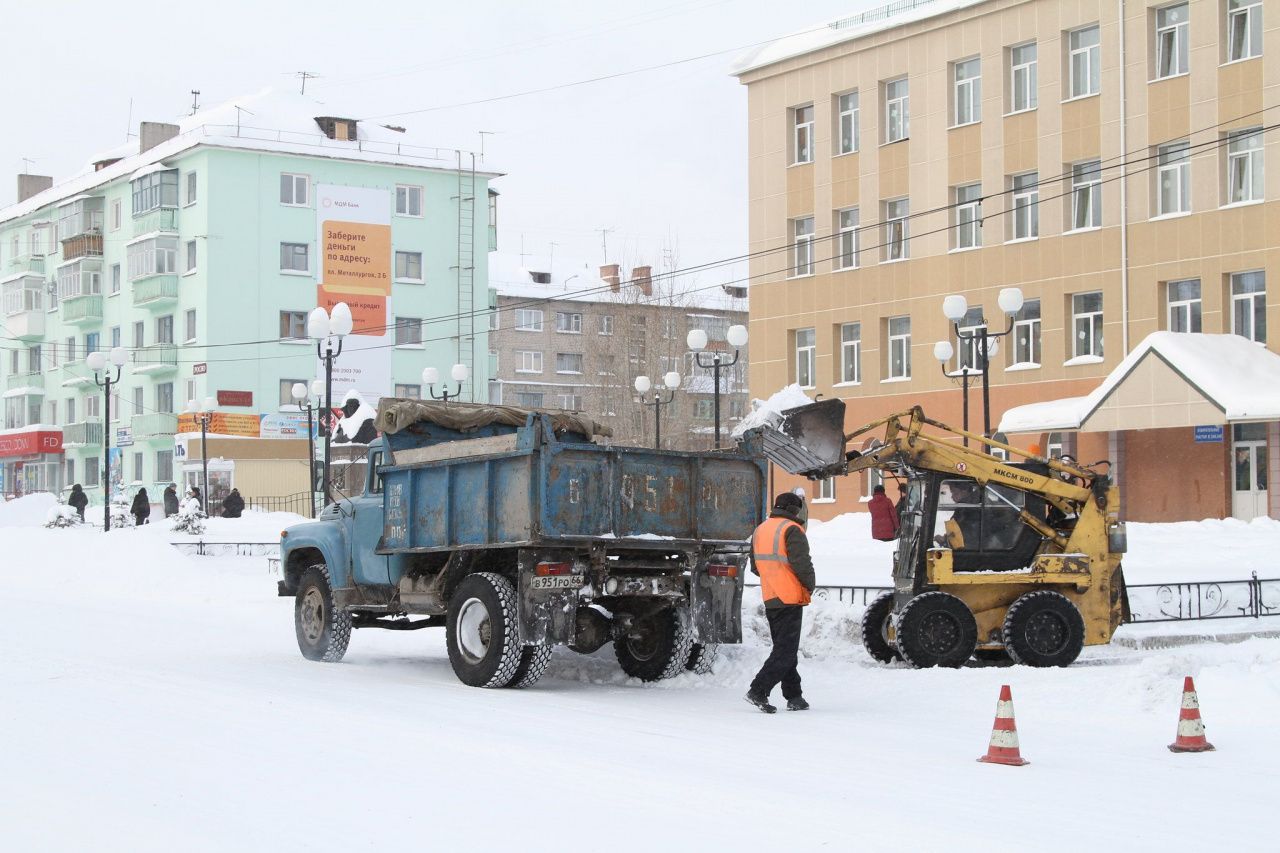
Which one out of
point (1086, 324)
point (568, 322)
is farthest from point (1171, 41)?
point (568, 322)

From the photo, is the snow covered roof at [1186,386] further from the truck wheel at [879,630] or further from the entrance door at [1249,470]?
the truck wheel at [879,630]

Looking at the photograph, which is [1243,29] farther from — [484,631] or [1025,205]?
[484,631]

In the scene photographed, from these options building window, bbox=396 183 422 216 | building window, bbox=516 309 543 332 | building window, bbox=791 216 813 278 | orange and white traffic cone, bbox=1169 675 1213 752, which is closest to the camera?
orange and white traffic cone, bbox=1169 675 1213 752

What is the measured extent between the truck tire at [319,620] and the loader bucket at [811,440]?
4594 mm

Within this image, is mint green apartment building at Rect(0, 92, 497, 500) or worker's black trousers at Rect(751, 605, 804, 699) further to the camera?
mint green apartment building at Rect(0, 92, 497, 500)

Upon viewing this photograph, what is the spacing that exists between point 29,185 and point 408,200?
30374 mm

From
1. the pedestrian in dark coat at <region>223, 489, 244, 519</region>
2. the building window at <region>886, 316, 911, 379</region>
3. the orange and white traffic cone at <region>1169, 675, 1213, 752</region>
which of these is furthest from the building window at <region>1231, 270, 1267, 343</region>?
the pedestrian in dark coat at <region>223, 489, 244, 519</region>

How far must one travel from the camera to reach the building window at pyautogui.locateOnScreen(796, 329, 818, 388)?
153ft

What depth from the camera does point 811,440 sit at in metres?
16.5

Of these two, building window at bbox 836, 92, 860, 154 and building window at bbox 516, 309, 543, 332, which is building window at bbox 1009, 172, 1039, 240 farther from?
building window at bbox 516, 309, 543, 332

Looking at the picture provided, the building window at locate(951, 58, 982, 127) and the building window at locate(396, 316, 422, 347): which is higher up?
the building window at locate(951, 58, 982, 127)

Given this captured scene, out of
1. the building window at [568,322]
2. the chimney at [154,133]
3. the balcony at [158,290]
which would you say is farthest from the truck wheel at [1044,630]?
the building window at [568,322]

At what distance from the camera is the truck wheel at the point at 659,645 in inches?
571

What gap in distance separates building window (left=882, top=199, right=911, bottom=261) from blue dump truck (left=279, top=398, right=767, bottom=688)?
29.0 meters
